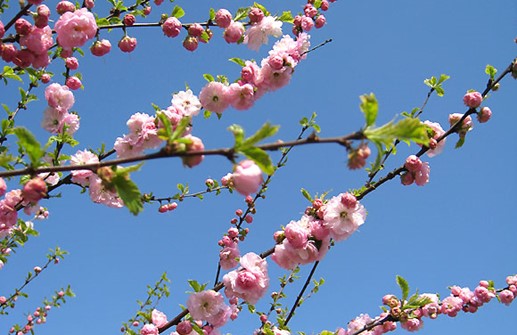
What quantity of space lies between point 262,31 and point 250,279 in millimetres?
2145

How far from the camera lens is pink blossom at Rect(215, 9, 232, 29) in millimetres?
3625

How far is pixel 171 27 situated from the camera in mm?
3553

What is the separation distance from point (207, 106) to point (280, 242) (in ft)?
4.29

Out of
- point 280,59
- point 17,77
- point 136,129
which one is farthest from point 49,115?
point 280,59

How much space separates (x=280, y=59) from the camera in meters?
3.52

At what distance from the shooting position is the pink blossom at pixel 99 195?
127 inches

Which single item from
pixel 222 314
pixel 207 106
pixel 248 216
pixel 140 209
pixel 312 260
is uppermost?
pixel 248 216

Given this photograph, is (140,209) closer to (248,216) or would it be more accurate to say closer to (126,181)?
(126,181)

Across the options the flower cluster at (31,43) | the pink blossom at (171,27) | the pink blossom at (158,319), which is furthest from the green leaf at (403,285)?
the flower cluster at (31,43)

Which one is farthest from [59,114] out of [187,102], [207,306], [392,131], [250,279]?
[392,131]

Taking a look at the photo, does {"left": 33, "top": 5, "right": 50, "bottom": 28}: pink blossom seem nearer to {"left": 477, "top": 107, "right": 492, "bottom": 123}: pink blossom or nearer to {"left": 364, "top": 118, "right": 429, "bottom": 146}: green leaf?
{"left": 364, "top": 118, "right": 429, "bottom": 146}: green leaf

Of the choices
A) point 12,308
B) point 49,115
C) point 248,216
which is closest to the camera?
point 49,115

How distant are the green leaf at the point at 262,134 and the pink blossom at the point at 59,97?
2.70 m

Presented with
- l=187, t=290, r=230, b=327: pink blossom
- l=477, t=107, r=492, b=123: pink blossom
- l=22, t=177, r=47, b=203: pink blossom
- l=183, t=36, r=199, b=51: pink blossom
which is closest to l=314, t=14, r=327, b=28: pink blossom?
l=183, t=36, r=199, b=51: pink blossom
